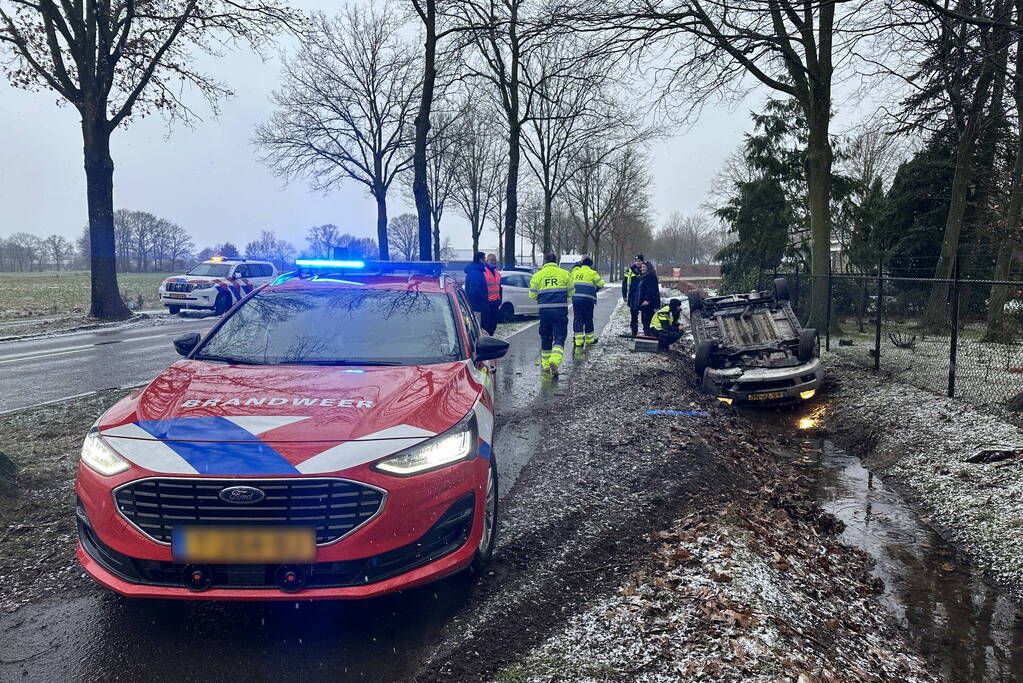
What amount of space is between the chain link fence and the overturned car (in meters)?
1.47

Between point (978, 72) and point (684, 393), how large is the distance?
16.7 feet

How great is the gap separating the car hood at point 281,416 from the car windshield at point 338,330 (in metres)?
0.21

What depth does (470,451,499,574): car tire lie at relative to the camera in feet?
11.8

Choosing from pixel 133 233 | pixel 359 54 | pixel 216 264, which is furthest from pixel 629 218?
pixel 133 233

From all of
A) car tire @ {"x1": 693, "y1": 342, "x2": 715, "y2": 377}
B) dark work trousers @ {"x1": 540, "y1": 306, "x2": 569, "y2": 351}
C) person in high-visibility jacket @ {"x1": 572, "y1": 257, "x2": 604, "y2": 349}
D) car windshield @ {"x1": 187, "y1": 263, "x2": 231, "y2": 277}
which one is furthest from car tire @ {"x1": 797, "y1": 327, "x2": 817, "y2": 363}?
car windshield @ {"x1": 187, "y1": 263, "x2": 231, "y2": 277}

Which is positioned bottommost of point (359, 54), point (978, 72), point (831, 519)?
point (831, 519)

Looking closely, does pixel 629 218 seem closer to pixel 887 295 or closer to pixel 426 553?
pixel 887 295

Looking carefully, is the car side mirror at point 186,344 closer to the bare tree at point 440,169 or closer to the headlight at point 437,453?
the headlight at point 437,453

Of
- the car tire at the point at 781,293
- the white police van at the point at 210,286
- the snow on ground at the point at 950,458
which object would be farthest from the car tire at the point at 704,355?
the white police van at the point at 210,286

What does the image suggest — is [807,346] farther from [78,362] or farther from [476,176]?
[476,176]

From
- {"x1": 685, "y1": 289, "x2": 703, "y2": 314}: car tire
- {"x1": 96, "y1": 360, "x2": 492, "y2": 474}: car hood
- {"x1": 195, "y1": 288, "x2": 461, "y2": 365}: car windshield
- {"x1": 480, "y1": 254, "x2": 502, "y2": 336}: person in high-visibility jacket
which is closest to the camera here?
{"x1": 96, "y1": 360, "x2": 492, "y2": 474}: car hood

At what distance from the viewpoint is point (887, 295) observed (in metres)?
11.8

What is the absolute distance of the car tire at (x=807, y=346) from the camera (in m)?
9.18

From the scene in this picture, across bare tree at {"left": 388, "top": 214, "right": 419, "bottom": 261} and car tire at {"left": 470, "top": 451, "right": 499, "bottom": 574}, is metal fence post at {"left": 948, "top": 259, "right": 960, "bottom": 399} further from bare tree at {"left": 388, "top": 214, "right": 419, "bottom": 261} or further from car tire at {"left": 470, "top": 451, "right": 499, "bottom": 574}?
bare tree at {"left": 388, "top": 214, "right": 419, "bottom": 261}
